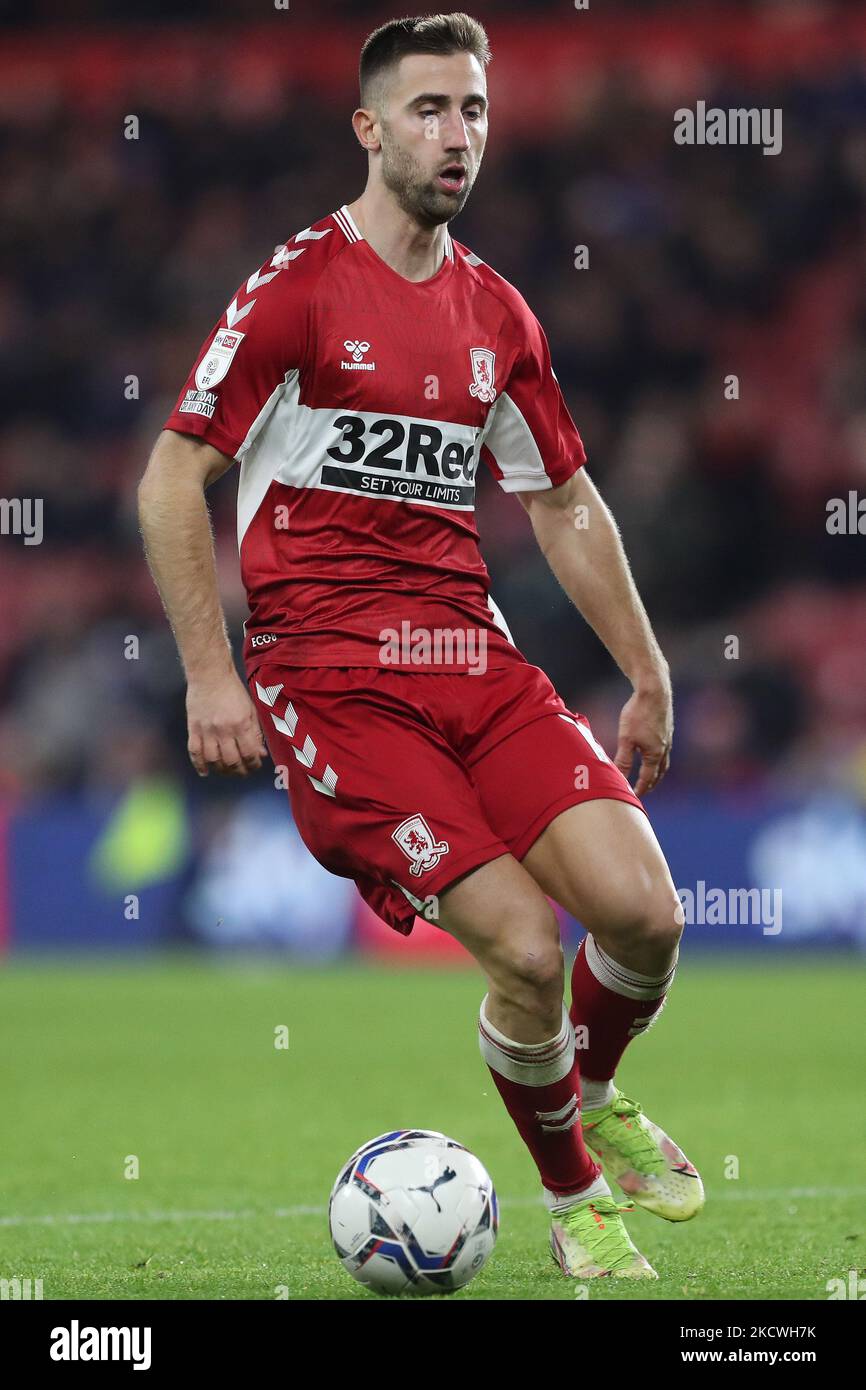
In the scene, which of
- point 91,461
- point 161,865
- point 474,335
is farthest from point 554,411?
point 91,461

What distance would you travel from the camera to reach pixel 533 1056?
446 cm

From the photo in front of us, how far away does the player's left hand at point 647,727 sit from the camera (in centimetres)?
504

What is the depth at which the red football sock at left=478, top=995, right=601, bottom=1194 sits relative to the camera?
4.47 meters

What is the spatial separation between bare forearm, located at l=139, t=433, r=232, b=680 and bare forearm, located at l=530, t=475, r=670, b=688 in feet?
3.28

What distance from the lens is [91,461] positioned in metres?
16.9

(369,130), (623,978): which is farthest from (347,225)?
(623,978)

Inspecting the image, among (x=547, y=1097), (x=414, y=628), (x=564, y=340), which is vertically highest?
(x=564, y=340)

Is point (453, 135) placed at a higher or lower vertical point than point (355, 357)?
higher

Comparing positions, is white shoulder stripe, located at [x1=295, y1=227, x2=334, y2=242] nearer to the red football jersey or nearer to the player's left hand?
the red football jersey

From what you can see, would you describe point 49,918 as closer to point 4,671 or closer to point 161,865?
point 161,865

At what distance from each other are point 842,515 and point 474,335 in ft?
37.8

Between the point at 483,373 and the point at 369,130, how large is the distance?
611 mm

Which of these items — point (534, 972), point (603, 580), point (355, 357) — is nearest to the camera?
point (534, 972)

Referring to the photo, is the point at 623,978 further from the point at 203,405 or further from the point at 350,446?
the point at 203,405
